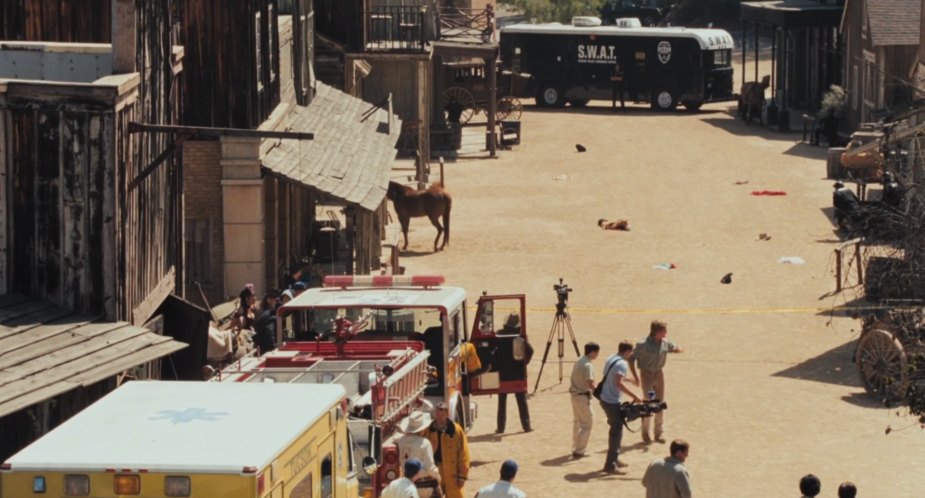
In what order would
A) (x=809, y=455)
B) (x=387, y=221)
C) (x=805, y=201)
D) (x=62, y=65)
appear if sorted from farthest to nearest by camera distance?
(x=805, y=201), (x=387, y=221), (x=809, y=455), (x=62, y=65)

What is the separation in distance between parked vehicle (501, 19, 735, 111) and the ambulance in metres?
47.9

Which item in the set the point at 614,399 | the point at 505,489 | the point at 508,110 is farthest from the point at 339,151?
the point at 508,110

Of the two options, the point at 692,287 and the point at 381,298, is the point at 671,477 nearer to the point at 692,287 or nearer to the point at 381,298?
the point at 381,298

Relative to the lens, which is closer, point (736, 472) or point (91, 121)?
point (91, 121)

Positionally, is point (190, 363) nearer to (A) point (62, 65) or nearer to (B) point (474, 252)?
(A) point (62, 65)

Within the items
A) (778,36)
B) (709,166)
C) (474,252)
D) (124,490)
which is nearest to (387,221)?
(474,252)

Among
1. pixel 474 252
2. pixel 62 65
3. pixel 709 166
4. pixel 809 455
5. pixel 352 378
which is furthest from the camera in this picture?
pixel 709 166

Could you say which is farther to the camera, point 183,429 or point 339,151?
point 339,151

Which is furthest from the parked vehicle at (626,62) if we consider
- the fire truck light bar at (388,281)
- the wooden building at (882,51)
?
the fire truck light bar at (388,281)

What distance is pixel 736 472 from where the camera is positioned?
63.5 feet

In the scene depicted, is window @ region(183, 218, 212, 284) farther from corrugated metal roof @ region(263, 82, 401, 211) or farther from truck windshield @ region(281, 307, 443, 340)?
truck windshield @ region(281, 307, 443, 340)

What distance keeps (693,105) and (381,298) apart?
145ft

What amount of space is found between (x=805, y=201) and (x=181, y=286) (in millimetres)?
22280

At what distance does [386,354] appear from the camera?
1698cm
